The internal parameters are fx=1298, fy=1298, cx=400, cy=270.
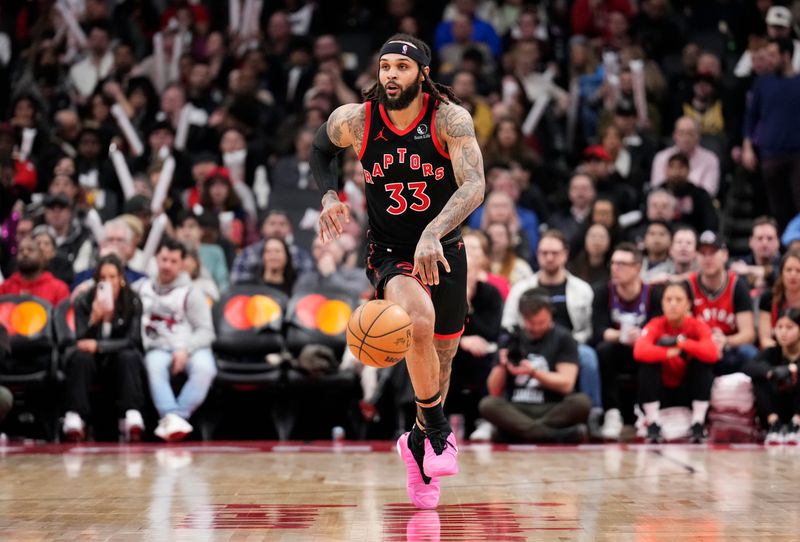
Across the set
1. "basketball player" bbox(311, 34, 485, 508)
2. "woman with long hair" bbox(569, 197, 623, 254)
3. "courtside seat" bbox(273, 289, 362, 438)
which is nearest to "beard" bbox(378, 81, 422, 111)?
"basketball player" bbox(311, 34, 485, 508)

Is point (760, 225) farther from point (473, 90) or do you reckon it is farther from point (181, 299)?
point (181, 299)

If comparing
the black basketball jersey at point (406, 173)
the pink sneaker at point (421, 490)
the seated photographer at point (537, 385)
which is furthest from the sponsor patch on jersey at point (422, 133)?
the seated photographer at point (537, 385)

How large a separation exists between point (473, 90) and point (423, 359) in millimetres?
8094

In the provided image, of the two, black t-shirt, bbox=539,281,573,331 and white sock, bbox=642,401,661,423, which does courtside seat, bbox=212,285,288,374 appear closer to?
black t-shirt, bbox=539,281,573,331

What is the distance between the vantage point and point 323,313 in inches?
396

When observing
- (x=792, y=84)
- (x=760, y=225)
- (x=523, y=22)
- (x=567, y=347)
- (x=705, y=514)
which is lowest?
(x=705, y=514)

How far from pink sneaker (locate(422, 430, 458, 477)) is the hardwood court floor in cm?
18

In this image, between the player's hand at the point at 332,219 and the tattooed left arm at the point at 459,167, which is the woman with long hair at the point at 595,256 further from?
the player's hand at the point at 332,219

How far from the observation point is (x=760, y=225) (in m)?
10.9

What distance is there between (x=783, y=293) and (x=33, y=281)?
19.4 feet

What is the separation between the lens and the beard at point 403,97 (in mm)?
6137

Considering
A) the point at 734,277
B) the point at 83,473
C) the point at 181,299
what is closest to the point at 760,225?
the point at 734,277

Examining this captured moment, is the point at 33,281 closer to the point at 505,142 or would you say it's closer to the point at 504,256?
the point at 504,256

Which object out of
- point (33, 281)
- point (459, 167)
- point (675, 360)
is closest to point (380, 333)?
point (459, 167)
